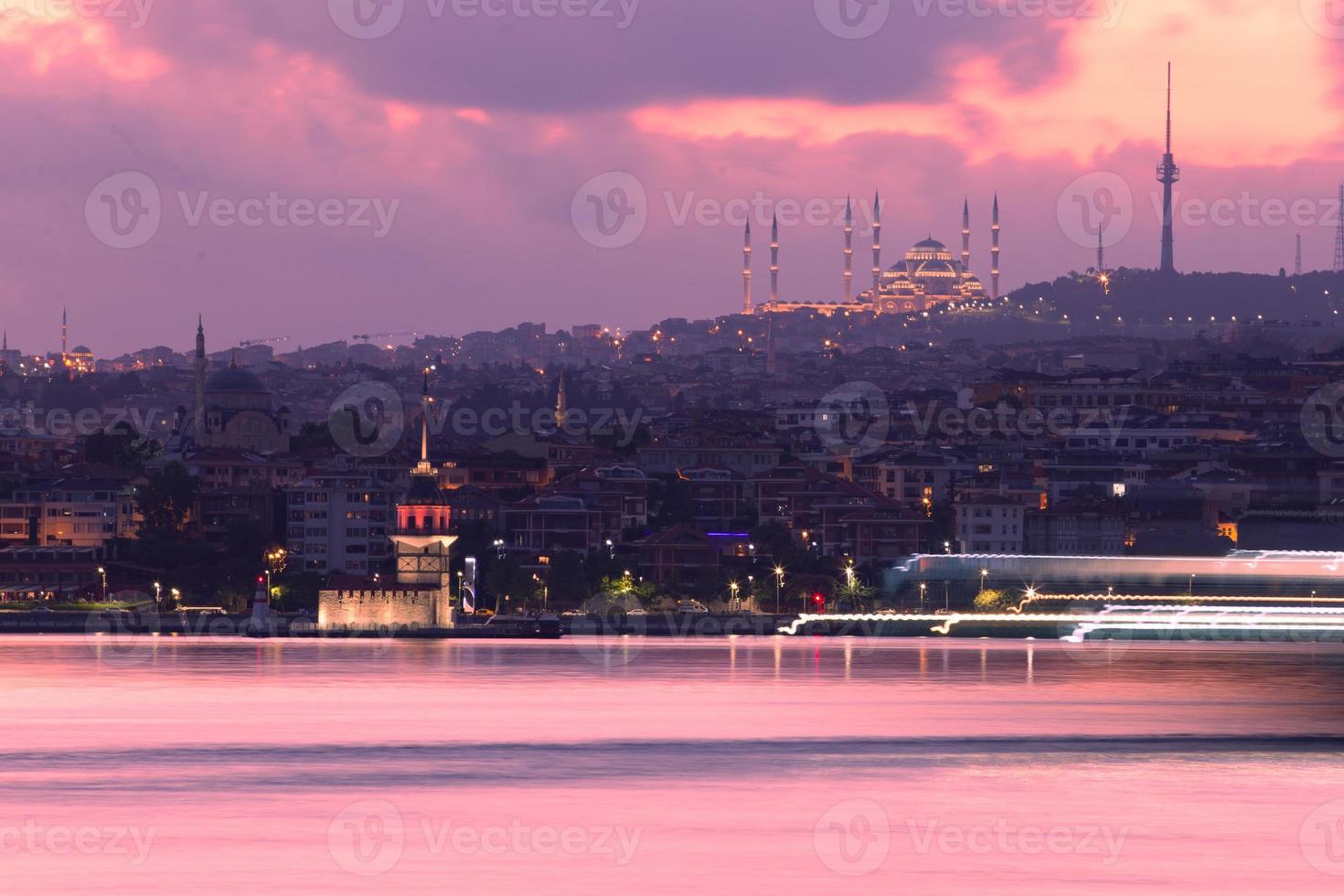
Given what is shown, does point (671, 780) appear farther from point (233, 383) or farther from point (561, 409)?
point (561, 409)

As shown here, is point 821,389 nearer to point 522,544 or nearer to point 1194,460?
point 1194,460

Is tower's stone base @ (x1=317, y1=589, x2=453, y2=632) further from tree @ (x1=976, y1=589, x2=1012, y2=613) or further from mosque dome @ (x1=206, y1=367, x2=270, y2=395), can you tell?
mosque dome @ (x1=206, y1=367, x2=270, y2=395)

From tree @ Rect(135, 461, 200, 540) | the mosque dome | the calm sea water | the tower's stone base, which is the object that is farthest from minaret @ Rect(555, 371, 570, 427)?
the calm sea water

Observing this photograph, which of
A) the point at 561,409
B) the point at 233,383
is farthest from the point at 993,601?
the point at 561,409

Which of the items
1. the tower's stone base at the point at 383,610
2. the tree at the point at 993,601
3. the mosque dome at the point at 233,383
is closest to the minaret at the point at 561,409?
the mosque dome at the point at 233,383

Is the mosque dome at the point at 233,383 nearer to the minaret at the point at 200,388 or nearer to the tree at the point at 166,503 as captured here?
the minaret at the point at 200,388

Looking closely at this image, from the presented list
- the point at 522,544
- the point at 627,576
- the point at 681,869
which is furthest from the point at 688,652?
the point at 681,869
